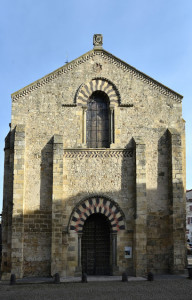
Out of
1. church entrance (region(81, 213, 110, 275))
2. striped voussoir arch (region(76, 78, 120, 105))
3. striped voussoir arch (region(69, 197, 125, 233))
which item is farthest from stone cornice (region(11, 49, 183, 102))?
church entrance (region(81, 213, 110, 275))

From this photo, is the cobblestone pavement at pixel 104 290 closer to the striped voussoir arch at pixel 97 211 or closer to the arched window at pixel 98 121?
the striped voussoir arch at pixel 97 211

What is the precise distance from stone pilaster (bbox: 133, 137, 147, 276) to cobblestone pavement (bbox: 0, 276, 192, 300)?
1124 millimetres

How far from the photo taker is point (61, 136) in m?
18.0

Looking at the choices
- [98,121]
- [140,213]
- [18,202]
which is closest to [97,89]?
[98,121]

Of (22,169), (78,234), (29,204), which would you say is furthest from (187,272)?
(22,169)

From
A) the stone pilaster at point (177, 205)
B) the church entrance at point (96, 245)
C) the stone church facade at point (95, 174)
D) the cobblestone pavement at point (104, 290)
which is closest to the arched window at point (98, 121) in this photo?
the stone church facade at point (95, 174)

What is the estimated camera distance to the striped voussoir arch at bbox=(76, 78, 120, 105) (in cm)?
1856

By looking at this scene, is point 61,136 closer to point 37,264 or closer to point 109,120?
point 109,120

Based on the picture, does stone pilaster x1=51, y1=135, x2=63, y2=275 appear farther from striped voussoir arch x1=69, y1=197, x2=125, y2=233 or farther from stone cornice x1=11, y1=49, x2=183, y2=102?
stone cornice x1=11, y1=49, x2=183, y2=102

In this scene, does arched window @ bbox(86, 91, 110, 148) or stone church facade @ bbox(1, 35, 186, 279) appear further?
arched window @ bbox(86, 91, 110, 148)

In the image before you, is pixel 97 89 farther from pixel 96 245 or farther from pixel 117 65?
pixel 96 245

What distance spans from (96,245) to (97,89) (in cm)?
796

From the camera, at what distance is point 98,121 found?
1880cm

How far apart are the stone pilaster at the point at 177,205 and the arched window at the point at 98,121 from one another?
3374 millimetres
